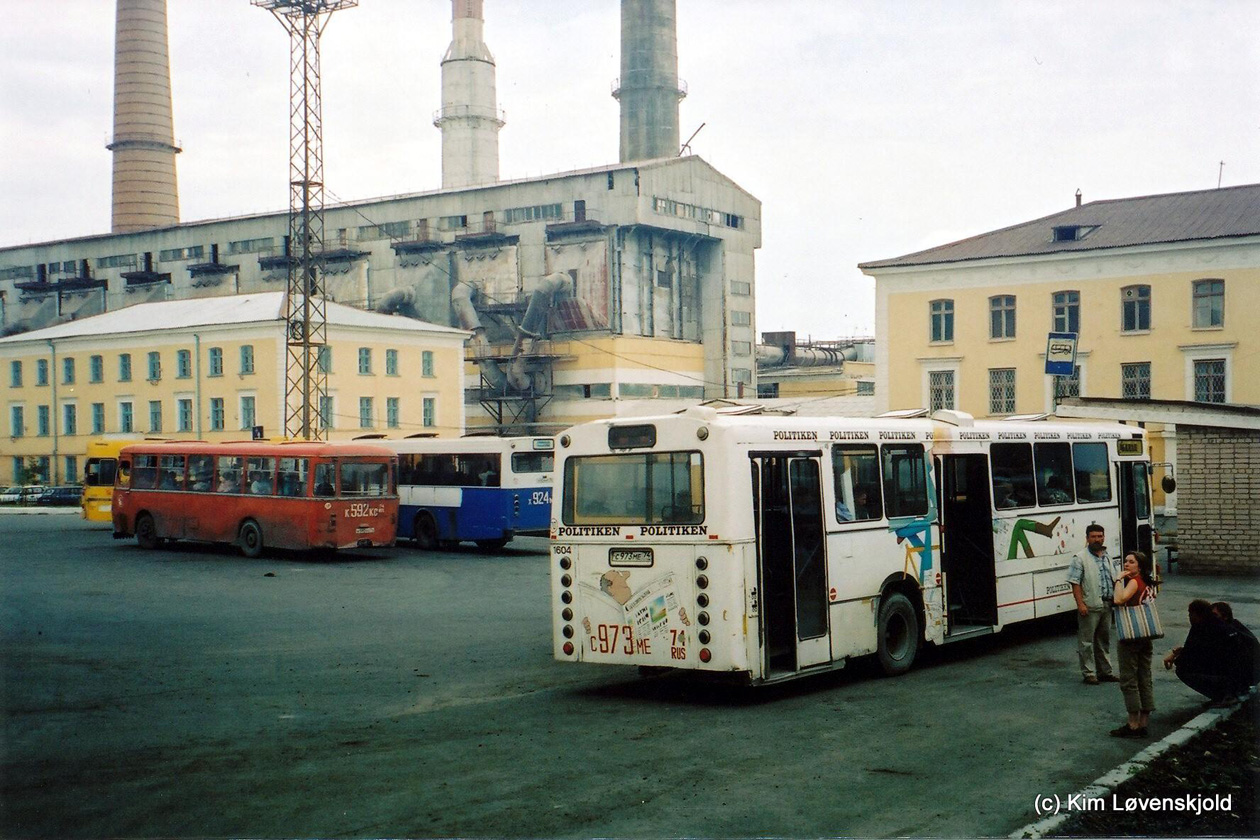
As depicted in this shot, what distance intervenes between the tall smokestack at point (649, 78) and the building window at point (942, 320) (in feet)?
140

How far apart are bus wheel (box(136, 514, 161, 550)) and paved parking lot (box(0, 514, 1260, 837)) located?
1366 cm

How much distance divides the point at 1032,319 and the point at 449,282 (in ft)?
145

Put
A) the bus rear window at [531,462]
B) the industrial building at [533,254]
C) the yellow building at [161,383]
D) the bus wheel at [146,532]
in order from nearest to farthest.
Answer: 1. the bus rear window at [531,462]
2. the bus wheel at [146,532]
3. the yellow building at [161,383]
4. the industrial building at [533,254]

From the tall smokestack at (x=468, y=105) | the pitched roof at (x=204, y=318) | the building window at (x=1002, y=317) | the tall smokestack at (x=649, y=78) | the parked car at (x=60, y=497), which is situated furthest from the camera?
the tall smokestack at (x=468, y=105)

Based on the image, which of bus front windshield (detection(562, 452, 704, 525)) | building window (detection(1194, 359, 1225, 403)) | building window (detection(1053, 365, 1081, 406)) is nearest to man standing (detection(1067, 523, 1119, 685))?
bus front windshield (detection(562, 452, 704, 525))

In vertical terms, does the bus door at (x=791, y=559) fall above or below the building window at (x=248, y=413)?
below

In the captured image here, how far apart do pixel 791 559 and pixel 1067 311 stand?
1419 inches

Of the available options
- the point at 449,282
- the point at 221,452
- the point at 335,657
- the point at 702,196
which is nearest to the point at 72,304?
the point at 449,282

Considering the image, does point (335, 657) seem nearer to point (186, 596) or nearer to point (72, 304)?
point (186, 596)

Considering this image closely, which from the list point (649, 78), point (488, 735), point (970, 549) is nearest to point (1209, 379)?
point (970, 549)

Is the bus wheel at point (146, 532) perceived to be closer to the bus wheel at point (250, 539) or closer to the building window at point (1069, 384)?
the bus wheel at point (250, 539)

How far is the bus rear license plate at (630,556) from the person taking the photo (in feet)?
41.0

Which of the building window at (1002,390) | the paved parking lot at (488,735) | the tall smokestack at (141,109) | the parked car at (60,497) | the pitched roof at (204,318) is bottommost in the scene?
the paved parking lot at (488,735)

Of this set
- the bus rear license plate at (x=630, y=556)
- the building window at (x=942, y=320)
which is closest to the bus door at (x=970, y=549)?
the bus rear license plate at (x=630, y=556)
